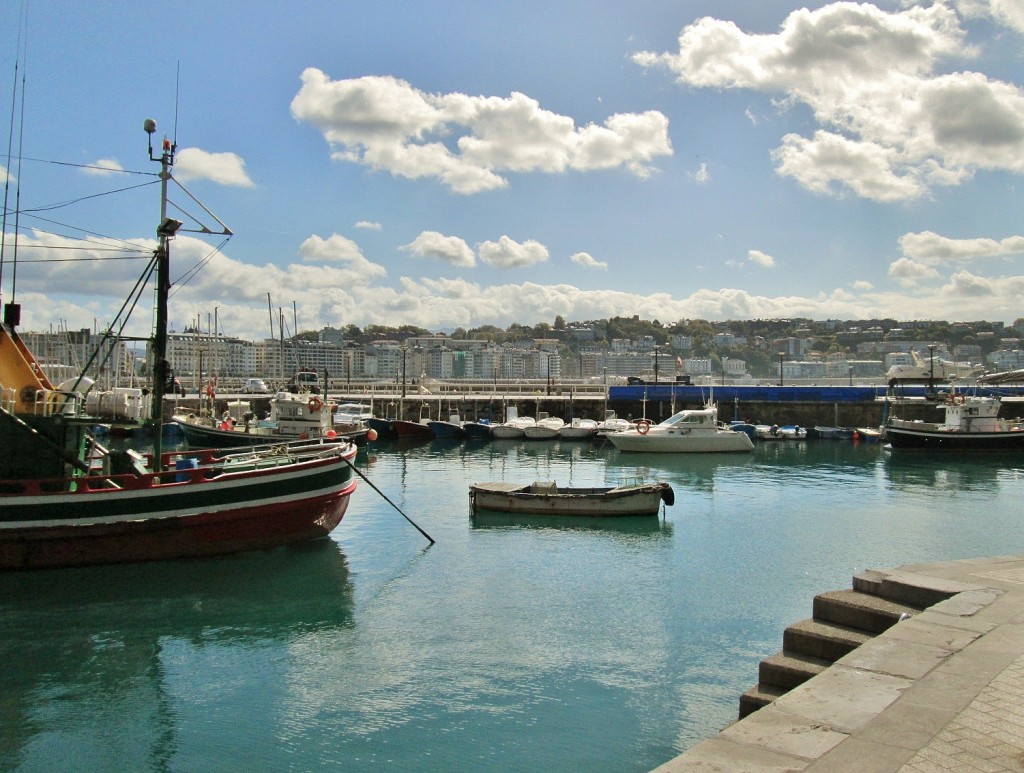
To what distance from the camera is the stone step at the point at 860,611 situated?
8.72m

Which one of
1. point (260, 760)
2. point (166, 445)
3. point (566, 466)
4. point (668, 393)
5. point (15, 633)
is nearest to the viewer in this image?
point (260, 760)

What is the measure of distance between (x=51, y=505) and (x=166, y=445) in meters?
33.8

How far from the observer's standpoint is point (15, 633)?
548 inches

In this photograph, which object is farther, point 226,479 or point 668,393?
point 668,393

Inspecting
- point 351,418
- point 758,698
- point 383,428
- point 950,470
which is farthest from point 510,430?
point 758,698

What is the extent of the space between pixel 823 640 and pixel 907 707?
2717 millimetres

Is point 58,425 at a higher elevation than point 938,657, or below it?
higher

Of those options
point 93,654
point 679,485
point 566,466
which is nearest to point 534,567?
point 93,654

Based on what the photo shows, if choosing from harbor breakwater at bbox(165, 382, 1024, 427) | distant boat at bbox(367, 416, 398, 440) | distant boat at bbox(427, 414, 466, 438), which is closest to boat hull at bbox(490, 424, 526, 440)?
distant boat at bbox(427, 414, 466, 438)

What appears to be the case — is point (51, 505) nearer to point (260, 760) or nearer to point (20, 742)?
point (20, 742)

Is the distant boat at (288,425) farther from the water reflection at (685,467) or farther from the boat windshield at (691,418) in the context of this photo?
the boat windshield at (691,418)

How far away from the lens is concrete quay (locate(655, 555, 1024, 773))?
5172 mm

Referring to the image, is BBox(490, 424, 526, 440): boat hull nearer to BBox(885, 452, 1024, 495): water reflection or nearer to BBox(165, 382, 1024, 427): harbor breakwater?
BBox(165, 382, 1024, 427): harbor breakwater

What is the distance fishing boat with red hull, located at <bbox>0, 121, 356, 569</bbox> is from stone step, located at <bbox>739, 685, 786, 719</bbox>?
13440mm
